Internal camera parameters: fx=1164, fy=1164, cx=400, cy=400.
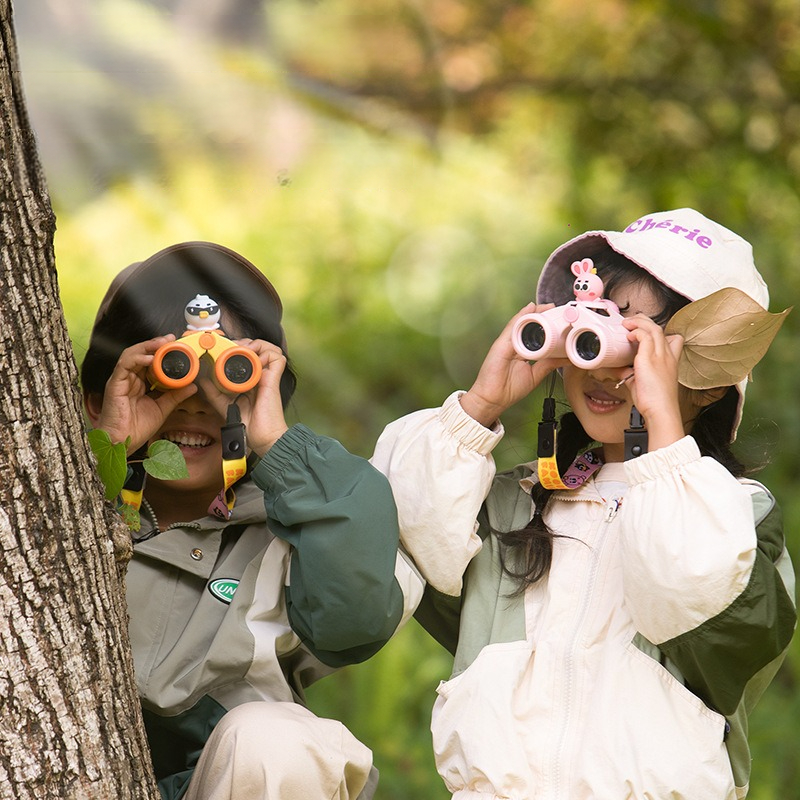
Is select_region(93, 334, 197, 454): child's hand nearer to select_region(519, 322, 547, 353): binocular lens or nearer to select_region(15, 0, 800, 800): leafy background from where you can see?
select_region(15, 0, 800, 800): leafy background

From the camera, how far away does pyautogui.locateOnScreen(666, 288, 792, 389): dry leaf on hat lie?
1.55 meters

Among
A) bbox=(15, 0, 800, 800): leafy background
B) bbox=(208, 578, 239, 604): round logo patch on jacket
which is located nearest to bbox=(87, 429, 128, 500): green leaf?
bbox=(208, 578, 239, 604): round logo patch on jacket

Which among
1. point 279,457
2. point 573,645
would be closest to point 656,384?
point 573,645

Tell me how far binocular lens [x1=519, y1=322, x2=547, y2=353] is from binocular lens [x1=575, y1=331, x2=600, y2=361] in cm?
5

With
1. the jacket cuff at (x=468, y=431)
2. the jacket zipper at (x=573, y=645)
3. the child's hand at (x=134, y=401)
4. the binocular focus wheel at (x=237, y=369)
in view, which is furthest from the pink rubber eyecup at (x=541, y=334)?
the child's hand at (x=134, y=401)

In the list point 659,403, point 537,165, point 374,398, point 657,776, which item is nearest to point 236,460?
point 659,403

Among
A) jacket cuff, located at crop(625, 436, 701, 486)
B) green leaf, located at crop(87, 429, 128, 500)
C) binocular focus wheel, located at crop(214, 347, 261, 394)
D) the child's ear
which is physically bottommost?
the child's ear

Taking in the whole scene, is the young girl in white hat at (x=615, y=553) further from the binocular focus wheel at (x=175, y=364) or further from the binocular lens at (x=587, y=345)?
the binocular focus wheel at (x=175, y=364)

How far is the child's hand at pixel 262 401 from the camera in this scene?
159 centimetres

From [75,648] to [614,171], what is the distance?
111 inches

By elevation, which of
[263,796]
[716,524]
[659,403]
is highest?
[659,403]

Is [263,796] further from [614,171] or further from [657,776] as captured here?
[614,171]

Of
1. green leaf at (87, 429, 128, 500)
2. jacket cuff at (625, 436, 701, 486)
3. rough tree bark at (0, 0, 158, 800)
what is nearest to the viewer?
rough tree bark at (0, 0, 158, 800)

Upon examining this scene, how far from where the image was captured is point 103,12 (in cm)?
168
